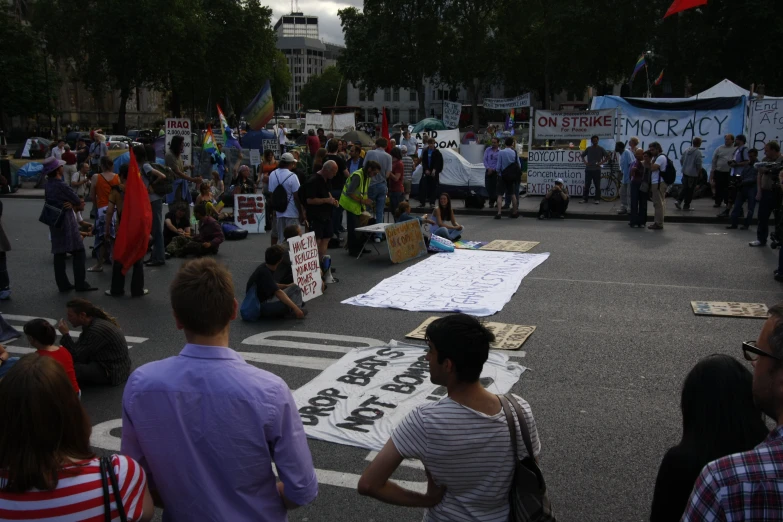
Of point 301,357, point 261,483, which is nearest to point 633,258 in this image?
point 301,357

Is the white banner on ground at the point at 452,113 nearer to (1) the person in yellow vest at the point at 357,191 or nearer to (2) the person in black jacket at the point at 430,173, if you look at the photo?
(2) the person in black jacket at the point at 430,173

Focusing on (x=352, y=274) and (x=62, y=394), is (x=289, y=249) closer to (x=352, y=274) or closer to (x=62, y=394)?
(x=352, y=274)

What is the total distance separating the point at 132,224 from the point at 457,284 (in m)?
4.55

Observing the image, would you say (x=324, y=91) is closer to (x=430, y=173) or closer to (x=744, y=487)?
(x=430, y=173)

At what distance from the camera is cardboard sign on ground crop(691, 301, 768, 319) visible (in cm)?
885

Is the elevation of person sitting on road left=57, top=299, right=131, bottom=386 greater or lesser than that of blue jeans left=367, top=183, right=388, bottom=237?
lesser

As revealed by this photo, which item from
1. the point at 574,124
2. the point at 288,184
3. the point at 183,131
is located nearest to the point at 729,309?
the point at 288,184

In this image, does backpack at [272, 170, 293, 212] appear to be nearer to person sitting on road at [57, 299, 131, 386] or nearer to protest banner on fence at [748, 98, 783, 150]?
person sitting on road at [57, 299, 131, 386]

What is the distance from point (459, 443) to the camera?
2.70 metres

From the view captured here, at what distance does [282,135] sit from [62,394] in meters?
30.7

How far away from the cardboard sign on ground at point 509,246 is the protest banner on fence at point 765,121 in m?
9.30

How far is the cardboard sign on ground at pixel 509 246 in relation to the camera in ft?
Answer: 45.2

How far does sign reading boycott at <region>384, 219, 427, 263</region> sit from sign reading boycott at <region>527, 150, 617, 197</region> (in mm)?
9382

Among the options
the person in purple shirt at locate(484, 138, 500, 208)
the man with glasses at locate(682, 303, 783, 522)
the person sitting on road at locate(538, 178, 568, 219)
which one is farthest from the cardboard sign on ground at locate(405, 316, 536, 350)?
the person in purple shirt at locate(484, 138, 500, 208)
